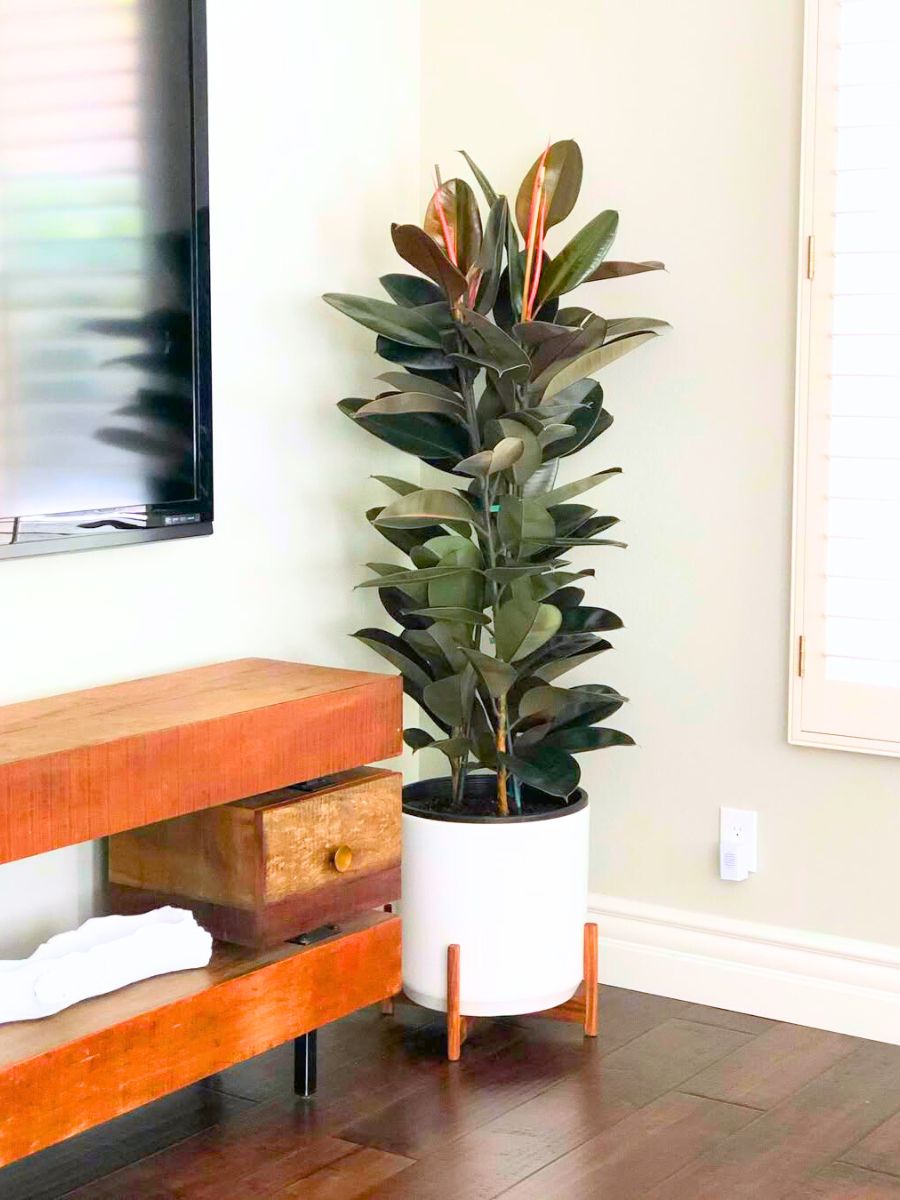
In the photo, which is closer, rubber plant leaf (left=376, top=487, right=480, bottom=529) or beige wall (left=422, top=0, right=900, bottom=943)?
rubber plant leaf (left=376, top=487, right=480, bottom=529)

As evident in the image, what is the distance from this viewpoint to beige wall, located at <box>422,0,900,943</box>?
8.87 feet

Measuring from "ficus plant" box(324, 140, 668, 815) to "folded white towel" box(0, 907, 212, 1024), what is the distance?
658 millimetres

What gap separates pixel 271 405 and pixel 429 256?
1.39 ft

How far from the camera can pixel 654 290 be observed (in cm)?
283

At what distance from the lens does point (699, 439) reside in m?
2.81

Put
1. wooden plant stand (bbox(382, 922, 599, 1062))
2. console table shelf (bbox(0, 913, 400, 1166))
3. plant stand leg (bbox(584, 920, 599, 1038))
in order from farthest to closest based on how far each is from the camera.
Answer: plant stand leg (bbox(584, 920, 599, 1038)), wooden plant stand (bbox(382, 922, 599, 1062)), console table shelf (bbox(0, 913, 400, 1166))

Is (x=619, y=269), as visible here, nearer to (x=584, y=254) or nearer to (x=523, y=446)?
(x=584, y=254)

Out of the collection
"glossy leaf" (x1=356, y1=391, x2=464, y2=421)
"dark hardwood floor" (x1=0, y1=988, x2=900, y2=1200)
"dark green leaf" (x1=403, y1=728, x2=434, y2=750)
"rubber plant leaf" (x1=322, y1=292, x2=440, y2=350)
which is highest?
"rubber plant leaf" (x1=322, y1=292, x2=440, y2=350)

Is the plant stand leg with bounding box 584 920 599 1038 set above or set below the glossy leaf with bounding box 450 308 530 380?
below

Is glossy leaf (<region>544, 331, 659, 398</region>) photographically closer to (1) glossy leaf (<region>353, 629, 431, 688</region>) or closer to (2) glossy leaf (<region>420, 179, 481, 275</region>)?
(2) glossy leaf (<region>420, 179, 481, 275</region>)

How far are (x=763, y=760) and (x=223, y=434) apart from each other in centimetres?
113

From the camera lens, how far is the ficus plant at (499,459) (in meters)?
2.49

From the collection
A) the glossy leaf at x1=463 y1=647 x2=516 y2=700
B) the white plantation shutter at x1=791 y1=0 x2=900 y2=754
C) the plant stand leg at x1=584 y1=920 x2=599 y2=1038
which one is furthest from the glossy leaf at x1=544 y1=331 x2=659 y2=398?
the plant stand leg at x1=584 y1=920 x2=599 y2=1038

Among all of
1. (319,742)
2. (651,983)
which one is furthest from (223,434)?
(651,983)
